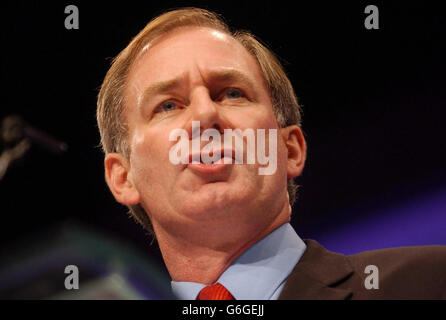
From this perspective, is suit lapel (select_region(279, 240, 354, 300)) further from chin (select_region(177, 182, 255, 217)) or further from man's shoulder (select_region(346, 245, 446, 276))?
chin (select_region(177, 182, 255, 217))

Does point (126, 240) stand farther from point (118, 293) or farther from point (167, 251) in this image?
point (167, 251)

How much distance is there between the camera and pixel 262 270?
1667mm

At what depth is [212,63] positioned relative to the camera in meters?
1.78

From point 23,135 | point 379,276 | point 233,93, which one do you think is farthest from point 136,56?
point 379,276

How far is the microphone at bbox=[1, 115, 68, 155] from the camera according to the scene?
80.8 inches

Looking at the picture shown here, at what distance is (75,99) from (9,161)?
0.40 metres

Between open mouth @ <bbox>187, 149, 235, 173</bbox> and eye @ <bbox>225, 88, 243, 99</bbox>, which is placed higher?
eye @ <bbox>225, 88, 243, 99</bbox>

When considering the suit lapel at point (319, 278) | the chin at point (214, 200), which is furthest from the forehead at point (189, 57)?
the suit lapel at point (319, 278)

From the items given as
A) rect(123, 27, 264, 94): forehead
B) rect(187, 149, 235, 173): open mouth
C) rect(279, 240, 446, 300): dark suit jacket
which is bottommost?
rect(279, 240, 446, 300): dark suit jacket

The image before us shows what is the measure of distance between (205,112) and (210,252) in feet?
1.50

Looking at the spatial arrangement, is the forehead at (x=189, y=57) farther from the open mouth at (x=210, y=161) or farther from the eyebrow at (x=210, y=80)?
the open mouth at (x=210, y=161)

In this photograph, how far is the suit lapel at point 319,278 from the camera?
1534mm

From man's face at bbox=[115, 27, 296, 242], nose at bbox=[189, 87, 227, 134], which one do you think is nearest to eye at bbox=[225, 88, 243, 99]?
man's face at bbox=[115, 27, 296, 242]

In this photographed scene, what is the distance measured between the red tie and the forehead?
2.22 feet
